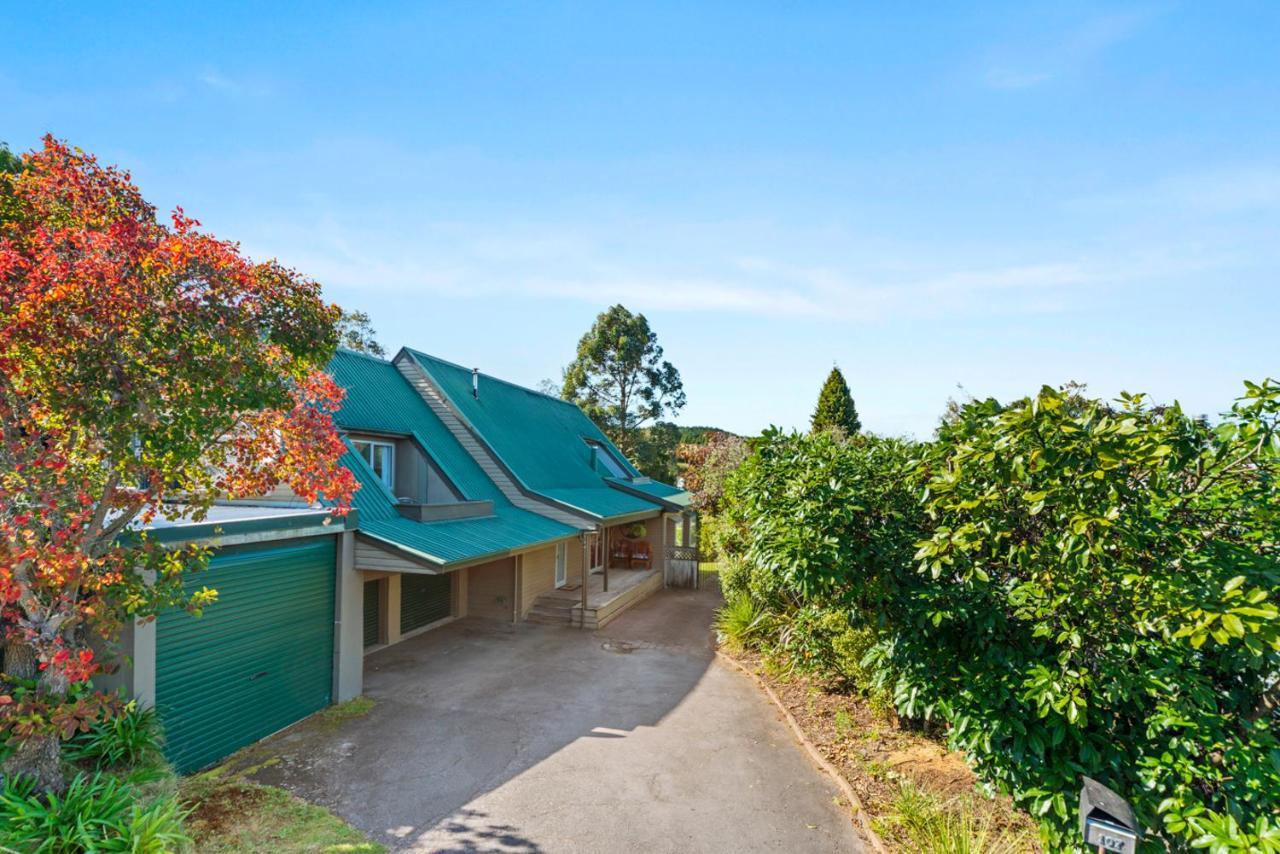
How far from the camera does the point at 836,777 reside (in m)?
8.91

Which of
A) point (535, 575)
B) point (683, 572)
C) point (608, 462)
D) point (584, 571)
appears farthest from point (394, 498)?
point (608, 462)

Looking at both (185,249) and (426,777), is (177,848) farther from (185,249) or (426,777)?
(185,249)

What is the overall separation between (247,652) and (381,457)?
24.5ft

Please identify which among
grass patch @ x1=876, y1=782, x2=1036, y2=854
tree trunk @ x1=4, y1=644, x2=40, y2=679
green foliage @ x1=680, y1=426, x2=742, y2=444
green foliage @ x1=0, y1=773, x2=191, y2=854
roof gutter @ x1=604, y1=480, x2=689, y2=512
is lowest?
grass patch @ x1=876, y1=782, x2=1036, y2=854

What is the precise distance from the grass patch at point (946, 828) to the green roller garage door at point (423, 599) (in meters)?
12.7

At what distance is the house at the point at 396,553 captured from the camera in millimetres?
9031

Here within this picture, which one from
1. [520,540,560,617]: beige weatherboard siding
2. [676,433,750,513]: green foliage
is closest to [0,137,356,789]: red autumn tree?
[520,540,560,617]: beige weatherboard siding

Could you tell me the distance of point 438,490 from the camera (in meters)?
16.8

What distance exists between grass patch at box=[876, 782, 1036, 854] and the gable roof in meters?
8.40

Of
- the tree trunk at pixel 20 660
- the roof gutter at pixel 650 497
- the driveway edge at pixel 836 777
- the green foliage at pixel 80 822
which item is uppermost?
the roof gutter at pixel 650 497

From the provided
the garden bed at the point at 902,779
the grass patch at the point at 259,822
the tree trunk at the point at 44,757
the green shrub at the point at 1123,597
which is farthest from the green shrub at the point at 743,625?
the tree trunk at the point at 44,757

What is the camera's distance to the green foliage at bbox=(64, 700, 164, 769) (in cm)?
752

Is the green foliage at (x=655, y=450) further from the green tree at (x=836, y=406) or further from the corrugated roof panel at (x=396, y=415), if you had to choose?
the corrugated roof panel at (x=396, y=415)

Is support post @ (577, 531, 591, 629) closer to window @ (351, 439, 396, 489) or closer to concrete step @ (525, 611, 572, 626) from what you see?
concrete step @ (525, 611, 572, 626)
